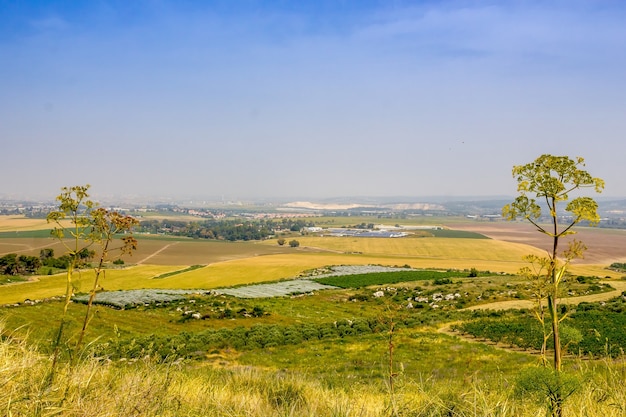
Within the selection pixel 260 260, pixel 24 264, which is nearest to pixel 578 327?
pixel 260 260

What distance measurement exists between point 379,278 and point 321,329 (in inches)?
1443

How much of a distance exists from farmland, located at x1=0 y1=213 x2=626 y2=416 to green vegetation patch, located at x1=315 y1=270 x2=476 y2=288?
191 mm

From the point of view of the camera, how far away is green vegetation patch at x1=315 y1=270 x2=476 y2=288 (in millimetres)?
60706

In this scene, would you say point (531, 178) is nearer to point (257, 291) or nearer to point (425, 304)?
point (425, 304)

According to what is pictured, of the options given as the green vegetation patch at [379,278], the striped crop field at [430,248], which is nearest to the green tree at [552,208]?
the green vegetation patch at [379,278]

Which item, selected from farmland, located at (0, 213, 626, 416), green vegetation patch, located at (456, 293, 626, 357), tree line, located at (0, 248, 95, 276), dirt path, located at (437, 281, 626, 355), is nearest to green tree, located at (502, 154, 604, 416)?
farmland, located at (0, 213, 626, 416)

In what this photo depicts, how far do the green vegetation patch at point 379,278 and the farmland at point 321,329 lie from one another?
19 cm

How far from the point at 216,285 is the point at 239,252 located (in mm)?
52553

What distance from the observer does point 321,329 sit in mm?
29172

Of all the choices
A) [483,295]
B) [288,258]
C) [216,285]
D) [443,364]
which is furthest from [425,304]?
[288,258]

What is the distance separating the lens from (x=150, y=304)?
39656 mm

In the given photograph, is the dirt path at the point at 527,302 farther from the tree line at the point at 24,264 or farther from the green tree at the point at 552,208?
the tree line at the point at 24,264

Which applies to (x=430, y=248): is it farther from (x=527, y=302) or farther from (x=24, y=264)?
(x=24, y=264)

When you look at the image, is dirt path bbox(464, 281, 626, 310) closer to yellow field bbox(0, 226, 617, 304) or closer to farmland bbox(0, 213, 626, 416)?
farmland bbox(0, 213, 626, 416)
